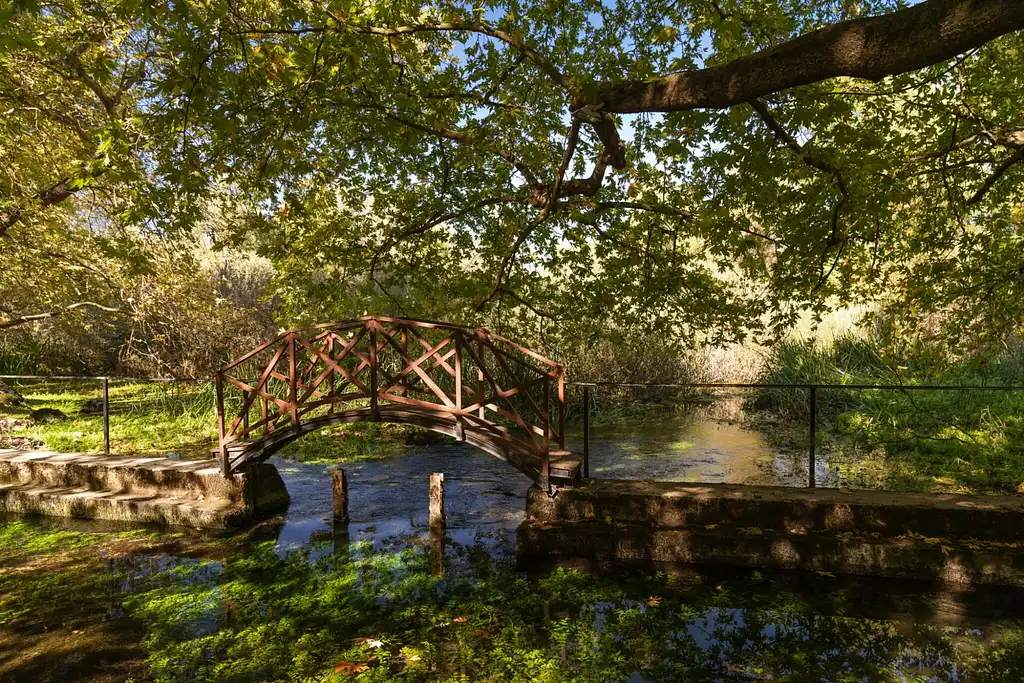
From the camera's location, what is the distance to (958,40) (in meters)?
4.20

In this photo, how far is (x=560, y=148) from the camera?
1041cm

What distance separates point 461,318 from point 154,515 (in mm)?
5311

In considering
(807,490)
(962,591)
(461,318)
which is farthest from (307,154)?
(962,591)

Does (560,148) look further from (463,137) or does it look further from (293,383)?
(293,383)

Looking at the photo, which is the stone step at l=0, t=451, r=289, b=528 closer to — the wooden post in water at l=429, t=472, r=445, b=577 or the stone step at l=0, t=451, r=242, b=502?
the stone step at l=0, t=451, r=242, b=502

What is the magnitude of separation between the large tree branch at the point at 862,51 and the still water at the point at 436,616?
422cm

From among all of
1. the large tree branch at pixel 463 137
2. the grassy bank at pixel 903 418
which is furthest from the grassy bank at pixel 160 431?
the grassy bank at pixel 903 418

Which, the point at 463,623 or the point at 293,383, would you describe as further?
the point at 293,383

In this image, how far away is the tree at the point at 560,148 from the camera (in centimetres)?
659

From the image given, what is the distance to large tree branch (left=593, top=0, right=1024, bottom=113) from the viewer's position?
414cm

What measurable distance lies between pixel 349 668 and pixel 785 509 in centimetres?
438

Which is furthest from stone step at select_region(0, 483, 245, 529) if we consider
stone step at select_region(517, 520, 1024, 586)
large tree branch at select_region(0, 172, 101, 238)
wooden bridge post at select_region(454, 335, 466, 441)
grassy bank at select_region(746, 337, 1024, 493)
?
grassy bank at select_region(746, 337, 1024, 493)

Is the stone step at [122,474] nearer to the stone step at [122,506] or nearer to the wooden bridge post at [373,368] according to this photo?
the stone step at [122,506]

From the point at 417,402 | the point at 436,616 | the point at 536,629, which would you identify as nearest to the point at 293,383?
the point at 417,402
